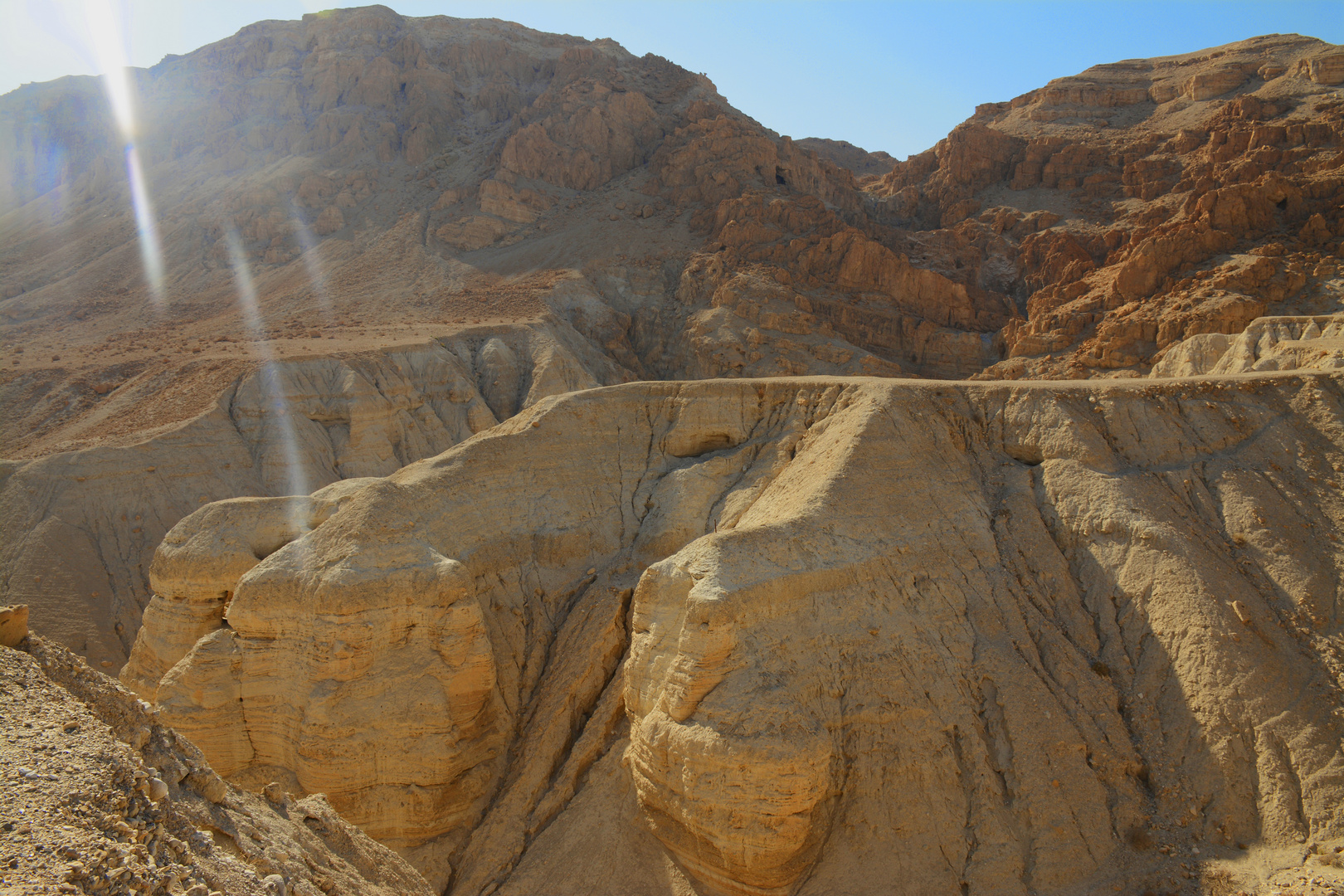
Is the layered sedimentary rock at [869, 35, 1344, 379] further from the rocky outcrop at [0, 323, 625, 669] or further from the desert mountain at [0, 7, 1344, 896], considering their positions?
the rocky outcrop at [0, 323, 625, 669]

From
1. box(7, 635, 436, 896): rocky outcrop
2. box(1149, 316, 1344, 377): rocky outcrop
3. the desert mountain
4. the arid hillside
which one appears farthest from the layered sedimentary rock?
box(7, 635, 436, 896): rocky outcrop

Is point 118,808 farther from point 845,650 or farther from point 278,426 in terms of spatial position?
point 278,426

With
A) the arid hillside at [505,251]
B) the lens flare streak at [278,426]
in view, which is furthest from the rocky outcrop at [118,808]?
the lens flare streak at [278,426]

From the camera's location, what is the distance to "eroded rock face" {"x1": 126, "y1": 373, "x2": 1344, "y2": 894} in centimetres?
1398

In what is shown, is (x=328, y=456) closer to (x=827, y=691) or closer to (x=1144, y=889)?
(x=827, y=691)

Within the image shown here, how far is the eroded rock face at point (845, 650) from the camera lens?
45.9 ft

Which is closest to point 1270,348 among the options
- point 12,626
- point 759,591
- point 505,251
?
point 759,591

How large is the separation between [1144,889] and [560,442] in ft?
51.3

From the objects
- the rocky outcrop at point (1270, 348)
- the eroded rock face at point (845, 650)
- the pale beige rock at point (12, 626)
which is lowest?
the eroded rock face at point (845, 650)

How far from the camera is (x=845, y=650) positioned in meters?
15.3

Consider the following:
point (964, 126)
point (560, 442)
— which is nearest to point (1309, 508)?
point (560, 442)

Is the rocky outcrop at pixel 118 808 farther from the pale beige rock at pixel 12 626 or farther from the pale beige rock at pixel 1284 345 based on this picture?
the pale beige rock at pixel 1284 345

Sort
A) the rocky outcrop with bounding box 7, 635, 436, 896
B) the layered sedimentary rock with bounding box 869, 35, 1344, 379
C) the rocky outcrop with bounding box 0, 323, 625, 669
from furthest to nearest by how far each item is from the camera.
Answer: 1. the layered sedimentary rock with bounding box 869, 35, 1344, 379
2. the rocky outcrop with bounding box 0, 323, 625, 669
3. the rocky outcrop with bounding box 7, 635, 436, 896

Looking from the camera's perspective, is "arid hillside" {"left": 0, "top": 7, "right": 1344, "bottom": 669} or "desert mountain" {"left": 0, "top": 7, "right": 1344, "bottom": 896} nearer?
"desert mountain" {"left": 0, "top": 7, "right": 1344, "bottom": 896}
